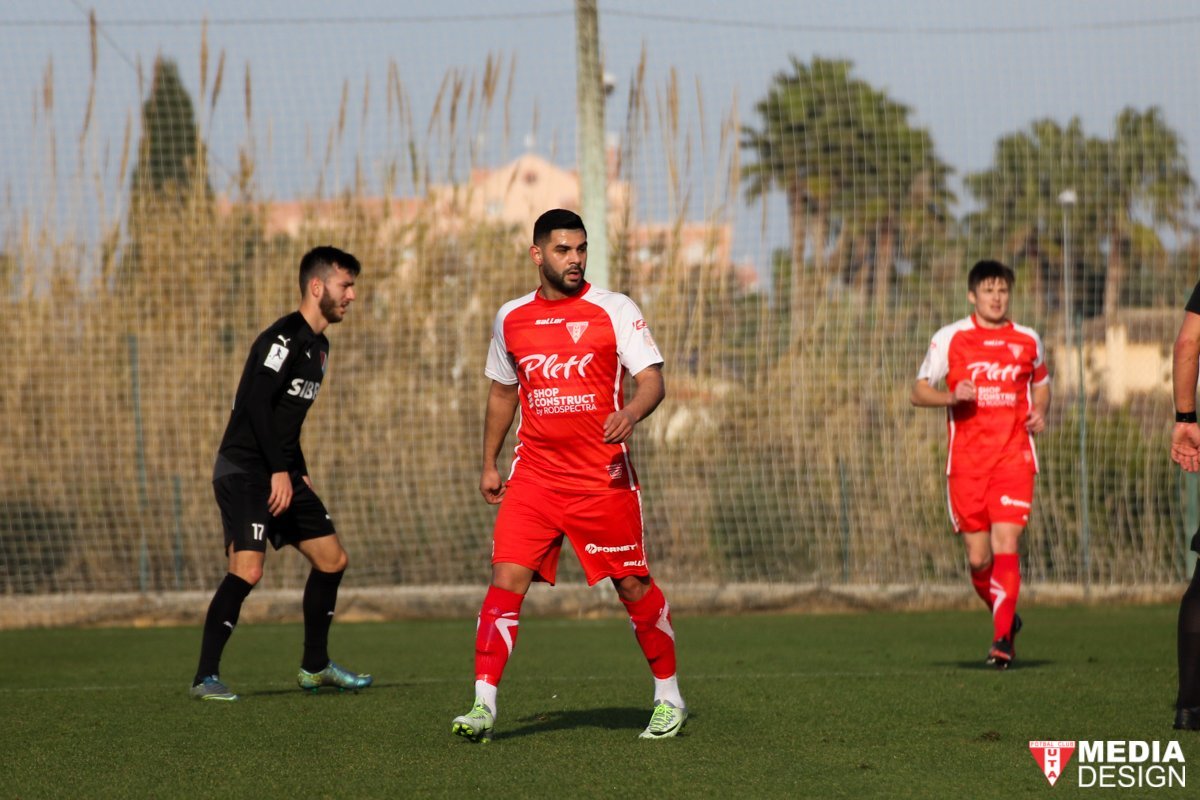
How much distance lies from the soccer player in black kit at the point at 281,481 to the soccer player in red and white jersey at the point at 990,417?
3.49 meters

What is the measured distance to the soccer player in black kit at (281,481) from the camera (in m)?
7.46

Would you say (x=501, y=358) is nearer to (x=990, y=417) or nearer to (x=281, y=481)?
(x=281, y=481)

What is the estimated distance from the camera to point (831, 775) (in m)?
4.97

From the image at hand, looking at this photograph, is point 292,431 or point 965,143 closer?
point 292,431

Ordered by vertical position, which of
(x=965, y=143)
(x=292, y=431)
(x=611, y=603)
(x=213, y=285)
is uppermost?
(x=965, y=143)

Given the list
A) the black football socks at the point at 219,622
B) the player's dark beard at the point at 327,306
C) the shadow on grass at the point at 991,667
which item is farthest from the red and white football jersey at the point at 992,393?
the black football socks at the point at 219,622

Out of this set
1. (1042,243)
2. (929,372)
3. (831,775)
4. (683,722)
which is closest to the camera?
(831,775)

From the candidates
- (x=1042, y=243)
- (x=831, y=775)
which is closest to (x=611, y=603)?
(x=1042, y=243)

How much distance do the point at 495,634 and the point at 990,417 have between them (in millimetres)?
4136

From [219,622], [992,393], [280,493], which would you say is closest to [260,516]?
[280,493]

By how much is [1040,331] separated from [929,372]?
13.9 feet

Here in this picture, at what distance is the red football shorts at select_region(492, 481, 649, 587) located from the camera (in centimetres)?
589

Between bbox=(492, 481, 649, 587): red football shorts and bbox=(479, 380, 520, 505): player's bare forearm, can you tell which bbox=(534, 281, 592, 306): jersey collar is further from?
bbox=(492, 481, 649, 587): red football shorts

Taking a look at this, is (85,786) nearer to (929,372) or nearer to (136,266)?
(929,372)
